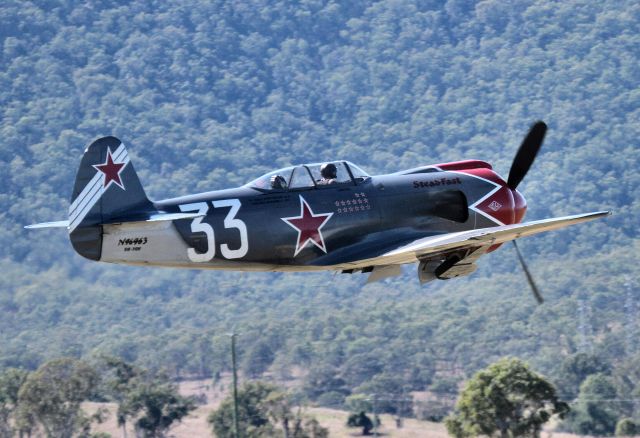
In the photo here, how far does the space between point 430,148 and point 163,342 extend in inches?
2011

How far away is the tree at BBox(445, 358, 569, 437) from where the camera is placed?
127ft

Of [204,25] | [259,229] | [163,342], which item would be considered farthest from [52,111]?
[259,229]

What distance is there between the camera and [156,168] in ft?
353

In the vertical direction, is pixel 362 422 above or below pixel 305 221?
below

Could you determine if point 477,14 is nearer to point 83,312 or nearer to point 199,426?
point 83,312

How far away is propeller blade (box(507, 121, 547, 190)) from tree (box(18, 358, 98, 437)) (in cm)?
2778

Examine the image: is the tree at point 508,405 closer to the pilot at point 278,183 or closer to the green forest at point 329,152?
the pilot at point 278,183

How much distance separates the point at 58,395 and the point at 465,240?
32.8 m

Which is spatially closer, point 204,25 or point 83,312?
point 83,312

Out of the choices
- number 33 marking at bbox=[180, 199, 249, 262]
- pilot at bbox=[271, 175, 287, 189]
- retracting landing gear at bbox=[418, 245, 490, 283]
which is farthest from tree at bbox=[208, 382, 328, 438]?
number 33 marking at bbox=[180, 199, 249, 262]

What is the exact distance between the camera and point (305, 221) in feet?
70.5

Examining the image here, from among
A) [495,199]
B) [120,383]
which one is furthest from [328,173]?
[120,383]

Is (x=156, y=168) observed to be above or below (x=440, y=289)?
above

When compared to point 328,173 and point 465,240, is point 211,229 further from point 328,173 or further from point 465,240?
point 465,240
